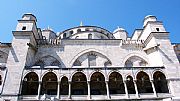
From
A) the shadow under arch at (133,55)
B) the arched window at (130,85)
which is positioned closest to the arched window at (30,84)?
the arched window at (130,85)

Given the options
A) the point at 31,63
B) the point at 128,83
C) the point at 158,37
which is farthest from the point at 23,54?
the point at 158,37

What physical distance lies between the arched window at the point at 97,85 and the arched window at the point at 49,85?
13.1 ft

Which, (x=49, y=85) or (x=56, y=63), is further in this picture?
(x=56, y=63)

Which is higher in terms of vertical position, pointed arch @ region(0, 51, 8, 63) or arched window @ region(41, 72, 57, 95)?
pointed arch @ region(0, 51, 8, 63)

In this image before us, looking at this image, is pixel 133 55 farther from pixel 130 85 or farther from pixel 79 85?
pixel 79 85

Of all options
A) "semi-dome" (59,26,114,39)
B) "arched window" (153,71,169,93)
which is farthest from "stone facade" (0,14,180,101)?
"semi-dome" (59,26,114,39)

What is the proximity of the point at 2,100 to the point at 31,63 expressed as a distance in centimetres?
519

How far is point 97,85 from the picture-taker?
2086cm

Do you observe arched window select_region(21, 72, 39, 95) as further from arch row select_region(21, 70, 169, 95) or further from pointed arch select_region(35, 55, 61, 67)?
pointed arch select_region(35, 55, 61, 67)

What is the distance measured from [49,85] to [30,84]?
1997mm

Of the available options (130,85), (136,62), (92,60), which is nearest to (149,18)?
(136,62)

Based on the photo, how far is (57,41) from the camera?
23141mm

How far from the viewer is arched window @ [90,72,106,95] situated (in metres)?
20.3

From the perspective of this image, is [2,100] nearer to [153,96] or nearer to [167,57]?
[153,96]
